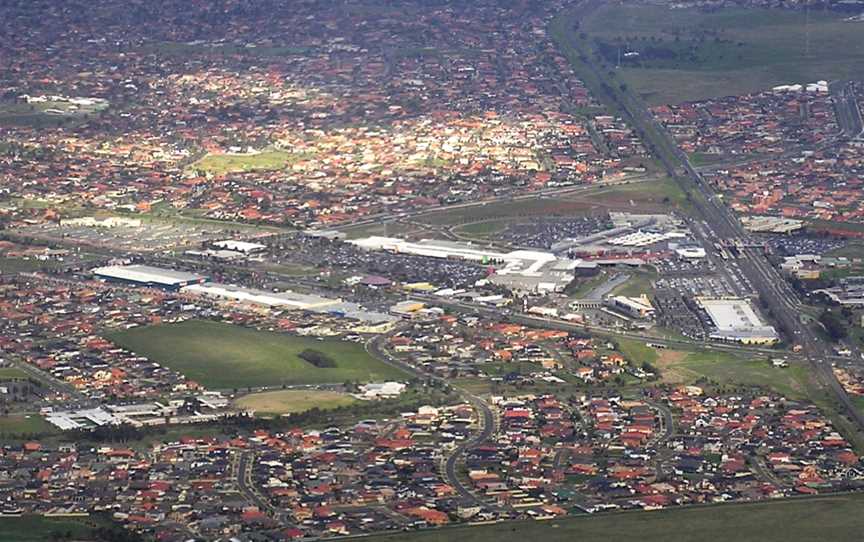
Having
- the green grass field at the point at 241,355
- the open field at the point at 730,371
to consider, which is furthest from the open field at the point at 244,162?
the open field at the point at 730,371

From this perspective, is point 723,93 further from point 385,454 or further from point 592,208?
point 385,454

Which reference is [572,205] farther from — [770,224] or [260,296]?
[260,296]

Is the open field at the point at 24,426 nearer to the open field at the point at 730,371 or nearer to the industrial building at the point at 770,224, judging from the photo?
the open field at the point at 730,371

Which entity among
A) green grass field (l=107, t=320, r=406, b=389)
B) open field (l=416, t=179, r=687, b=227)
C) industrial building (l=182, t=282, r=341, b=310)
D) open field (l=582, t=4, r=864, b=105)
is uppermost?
green grass field (l=107, t=320, r=406, b=389)

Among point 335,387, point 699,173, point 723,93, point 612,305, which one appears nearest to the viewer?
point 335,387

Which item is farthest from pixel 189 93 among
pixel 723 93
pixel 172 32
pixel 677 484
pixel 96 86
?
pixel 677 484

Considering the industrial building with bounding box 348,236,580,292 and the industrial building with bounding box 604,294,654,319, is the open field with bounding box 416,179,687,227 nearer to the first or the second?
the industrial building with bounding box 348,236,580,292

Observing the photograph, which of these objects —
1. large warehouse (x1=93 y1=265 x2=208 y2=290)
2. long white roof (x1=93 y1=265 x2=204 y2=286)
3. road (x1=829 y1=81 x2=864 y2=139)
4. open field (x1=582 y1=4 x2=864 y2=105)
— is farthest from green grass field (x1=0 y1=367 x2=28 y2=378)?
open field (x1=582 y1=4 x2=864 y2=105)
